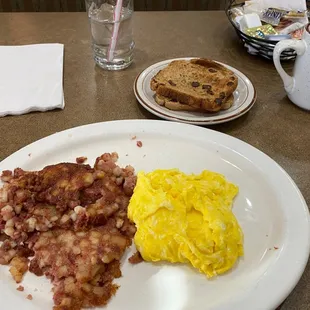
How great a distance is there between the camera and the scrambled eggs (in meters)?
0.85

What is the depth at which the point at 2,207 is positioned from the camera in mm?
941

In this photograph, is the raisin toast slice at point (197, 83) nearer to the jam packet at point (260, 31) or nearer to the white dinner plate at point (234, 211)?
A: the white dinner plate at point (234, 211)

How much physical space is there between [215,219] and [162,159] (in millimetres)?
324

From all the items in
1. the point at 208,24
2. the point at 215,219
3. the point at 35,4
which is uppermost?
the point at 215,219

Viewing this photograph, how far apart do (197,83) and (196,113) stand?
0.42ft

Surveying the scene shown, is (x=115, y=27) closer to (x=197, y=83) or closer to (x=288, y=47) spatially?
(x=197, y=83)

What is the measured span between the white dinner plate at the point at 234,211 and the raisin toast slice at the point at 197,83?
0.46 feet

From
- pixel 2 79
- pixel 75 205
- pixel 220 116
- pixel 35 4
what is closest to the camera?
pixel 75 205

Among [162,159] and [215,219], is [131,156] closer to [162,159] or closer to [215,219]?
[162,159]

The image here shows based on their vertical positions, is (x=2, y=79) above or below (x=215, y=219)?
below

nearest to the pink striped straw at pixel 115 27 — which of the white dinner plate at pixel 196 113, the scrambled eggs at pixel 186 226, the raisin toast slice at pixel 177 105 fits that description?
the white dinner plate at pixel 196 113

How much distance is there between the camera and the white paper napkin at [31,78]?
1.39 metres

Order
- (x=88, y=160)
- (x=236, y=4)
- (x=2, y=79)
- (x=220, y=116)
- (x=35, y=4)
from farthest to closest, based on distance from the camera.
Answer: (x=35, y=4)
(x=236, y=4)
(x=2, y=79)
(x=220, y=116)
(x=88, y=160)

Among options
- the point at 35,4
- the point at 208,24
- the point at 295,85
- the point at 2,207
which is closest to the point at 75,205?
the point at 2,207
